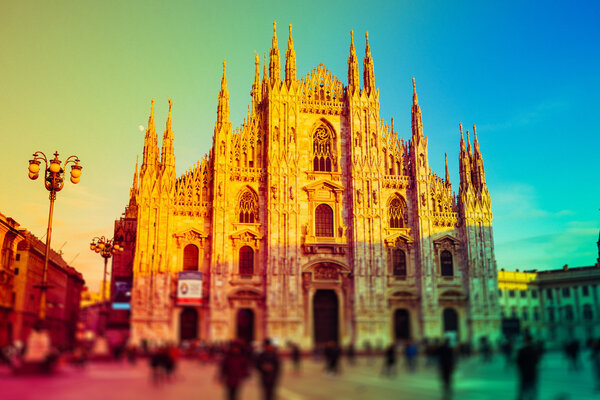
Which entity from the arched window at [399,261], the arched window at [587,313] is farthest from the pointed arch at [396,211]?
the arched window at [587,313]

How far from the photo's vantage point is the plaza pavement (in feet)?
36.4

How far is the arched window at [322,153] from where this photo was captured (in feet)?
144

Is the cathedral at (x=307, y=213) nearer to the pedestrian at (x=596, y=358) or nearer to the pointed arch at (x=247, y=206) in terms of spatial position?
the pointed arch at (x=247, y=206)

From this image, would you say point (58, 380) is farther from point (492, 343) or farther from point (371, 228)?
point (371, 228)

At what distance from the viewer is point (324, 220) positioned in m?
44.8

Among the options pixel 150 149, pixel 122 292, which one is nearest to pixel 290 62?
pixel 150 149

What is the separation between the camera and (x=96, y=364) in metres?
12.7

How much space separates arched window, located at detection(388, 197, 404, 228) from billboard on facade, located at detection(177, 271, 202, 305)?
1767 cm

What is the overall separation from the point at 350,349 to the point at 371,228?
30.5 m

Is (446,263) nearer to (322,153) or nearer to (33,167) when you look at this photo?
(322,153)

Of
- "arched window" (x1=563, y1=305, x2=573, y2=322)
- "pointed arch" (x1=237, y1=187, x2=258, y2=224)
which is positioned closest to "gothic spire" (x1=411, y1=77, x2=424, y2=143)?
"pointed arch" (x1=237, y1=187, x2=258, y2=224)

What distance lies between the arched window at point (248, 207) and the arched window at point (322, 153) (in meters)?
5.16

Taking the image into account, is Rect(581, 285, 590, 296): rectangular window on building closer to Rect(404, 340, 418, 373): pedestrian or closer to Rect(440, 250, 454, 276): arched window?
Rect(404, 340, 418, 373): pedestrian

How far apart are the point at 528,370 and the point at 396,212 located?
32.6 m
